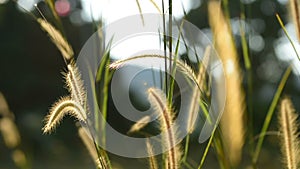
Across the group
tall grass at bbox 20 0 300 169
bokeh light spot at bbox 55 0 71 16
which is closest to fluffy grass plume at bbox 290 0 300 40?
tall grass at bbox 20 0 300 169

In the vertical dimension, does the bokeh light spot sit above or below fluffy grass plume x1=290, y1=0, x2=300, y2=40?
below

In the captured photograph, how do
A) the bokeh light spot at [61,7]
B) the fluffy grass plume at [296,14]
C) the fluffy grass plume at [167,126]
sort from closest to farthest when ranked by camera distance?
the fluffy grass plume at [167,126], the fluffy grass plume at [296,14], the bokeh light spot at [61,7]

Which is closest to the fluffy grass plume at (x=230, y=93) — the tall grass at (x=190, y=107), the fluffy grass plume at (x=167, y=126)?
the tall grass at (x=190, y=107)

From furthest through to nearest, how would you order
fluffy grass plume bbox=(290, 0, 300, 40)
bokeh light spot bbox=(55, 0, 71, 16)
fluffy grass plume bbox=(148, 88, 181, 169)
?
bokeh light spot bbox=(55, 0, 71, 16) → fluffy grass plume bbox=(290, 0, 300, 40) → fluffy grass plume bbox=(148, 88, 181, 169)

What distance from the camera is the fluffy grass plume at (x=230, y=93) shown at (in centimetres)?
82

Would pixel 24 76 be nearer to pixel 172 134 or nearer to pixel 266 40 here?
pixel 266 40

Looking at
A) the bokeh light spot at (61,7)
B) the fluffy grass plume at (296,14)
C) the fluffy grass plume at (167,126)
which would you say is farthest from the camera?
the bokeh light spot at (61,7)

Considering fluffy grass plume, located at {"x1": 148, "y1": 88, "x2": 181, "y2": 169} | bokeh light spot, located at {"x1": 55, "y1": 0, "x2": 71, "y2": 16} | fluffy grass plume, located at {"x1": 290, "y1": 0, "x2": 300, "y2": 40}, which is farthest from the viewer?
bokeh light spot, located at {"x1": 55, "y1": 0, "x2": 71, "y2": 16}

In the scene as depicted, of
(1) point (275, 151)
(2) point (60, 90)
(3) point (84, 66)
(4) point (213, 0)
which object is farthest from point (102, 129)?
(2) point (60, 90)

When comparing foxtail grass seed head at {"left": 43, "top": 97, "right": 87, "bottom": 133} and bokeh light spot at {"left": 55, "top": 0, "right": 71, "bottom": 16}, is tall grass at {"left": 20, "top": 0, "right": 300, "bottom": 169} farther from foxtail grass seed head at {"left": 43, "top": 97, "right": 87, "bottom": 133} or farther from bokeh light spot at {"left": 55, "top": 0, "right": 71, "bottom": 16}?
bokeh light spot at {"left": 55, "top": 0, "right": 71, "bottom": 16}

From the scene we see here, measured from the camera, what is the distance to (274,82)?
438 inches

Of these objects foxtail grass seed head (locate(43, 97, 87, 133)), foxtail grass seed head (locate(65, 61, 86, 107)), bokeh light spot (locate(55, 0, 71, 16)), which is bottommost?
bokeh light spot (locate(55, 0, 71, 16))

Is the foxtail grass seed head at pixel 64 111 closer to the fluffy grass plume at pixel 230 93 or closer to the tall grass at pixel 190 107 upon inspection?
the tall grass at pixel 190 107

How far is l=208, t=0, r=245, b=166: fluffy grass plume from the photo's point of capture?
0.82m
